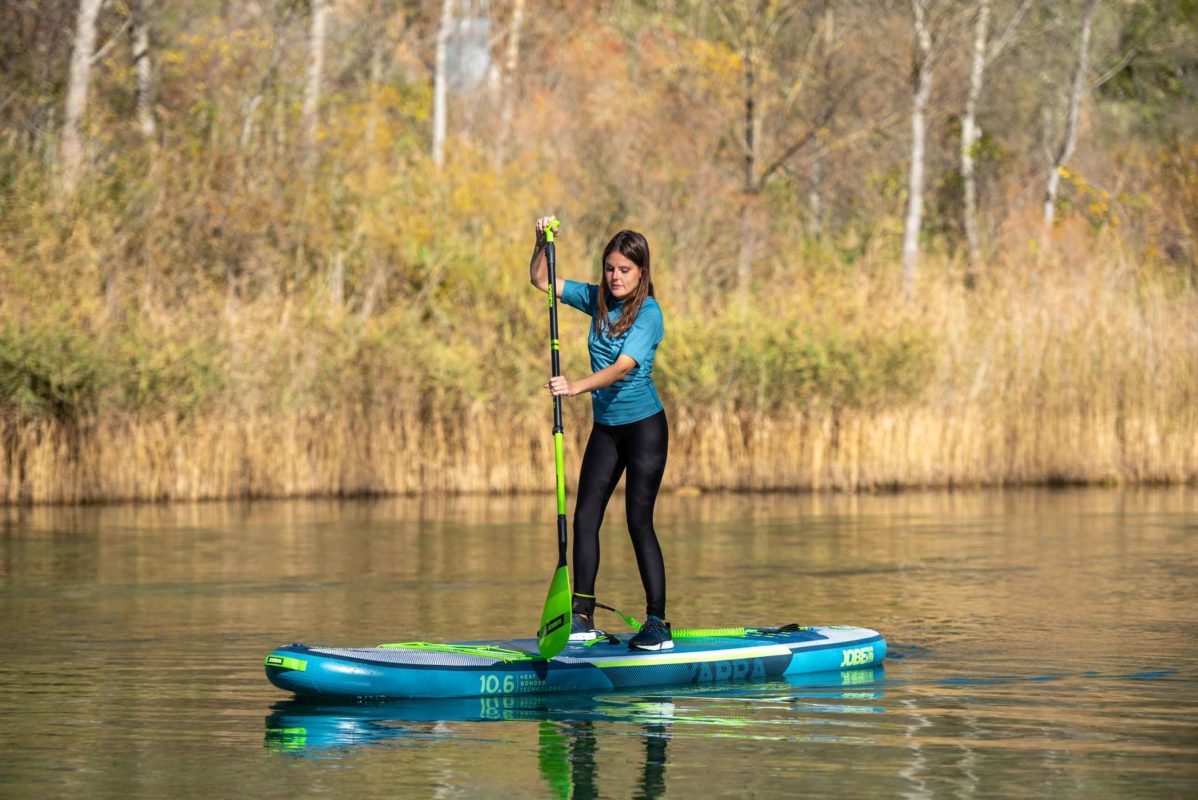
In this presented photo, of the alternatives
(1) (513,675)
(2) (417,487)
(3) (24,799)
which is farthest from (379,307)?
(3) (24,799)

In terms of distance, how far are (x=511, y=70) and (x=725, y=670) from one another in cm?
3507

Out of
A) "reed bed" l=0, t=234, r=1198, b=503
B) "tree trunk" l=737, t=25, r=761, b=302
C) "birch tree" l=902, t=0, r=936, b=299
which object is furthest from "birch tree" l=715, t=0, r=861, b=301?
"reed bed" l=0, t=234, r=1198, b=503

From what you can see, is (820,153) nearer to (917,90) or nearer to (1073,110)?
(917,90)

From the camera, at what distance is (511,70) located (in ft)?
139

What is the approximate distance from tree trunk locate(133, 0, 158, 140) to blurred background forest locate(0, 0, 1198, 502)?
2.7 inches

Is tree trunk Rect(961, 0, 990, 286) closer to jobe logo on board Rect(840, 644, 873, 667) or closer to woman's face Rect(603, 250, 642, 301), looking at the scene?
jobe logo on board Rect(840, 644, 873, 667)

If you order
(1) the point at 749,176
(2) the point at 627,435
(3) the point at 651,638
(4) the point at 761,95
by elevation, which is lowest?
(3) the point at 651,638

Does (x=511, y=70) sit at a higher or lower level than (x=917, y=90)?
higher

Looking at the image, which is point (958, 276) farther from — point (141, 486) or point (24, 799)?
point (24, 799)

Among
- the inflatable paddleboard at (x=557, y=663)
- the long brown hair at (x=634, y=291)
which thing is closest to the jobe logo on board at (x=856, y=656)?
the inflatable paddleboard at (x=557, y=663)

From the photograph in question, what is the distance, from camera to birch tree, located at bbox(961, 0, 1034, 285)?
30.5m

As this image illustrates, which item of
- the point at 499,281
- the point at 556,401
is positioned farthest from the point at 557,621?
the point at 499,281

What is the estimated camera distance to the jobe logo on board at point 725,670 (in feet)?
27.2

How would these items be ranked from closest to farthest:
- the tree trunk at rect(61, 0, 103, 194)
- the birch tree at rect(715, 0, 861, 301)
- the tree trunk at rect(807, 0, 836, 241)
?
the tree trunk at rect(61, 0, 103, 194), the birch tree at rect(715, 0, 861, 301), the tree trunk at rect(807, 0, 836, 241)
